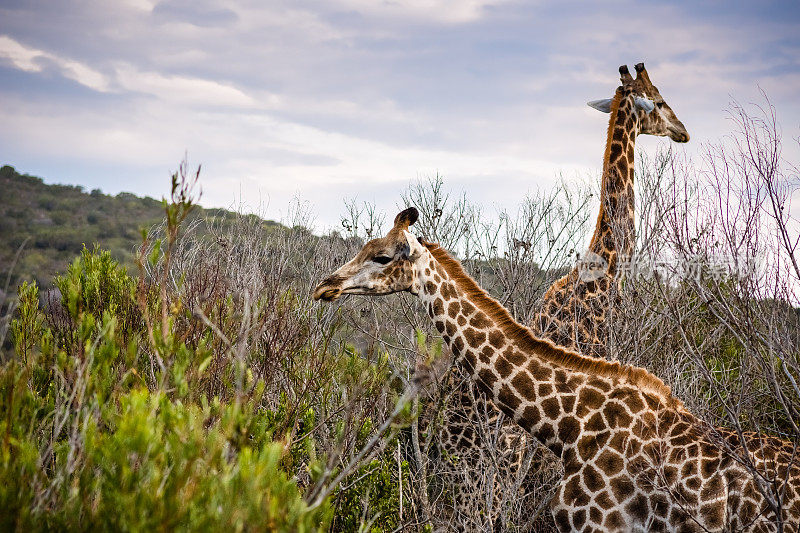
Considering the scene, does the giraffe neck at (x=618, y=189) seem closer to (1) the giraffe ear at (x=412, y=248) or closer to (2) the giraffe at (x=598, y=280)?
(2) the giraffe at (x=598, y=280)

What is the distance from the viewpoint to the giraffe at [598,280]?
6.85 metres

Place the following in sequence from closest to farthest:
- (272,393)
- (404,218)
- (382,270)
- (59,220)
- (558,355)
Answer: (558,355) < (382,270) < (404,218) < (272,393) < (59,220)

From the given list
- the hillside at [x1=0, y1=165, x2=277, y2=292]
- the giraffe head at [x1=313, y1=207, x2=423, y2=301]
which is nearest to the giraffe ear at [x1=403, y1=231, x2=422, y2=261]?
the giraffe head at [x1=313, y1=207, x2=423, y2=301]

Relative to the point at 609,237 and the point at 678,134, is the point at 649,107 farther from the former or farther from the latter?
the point at 609,237

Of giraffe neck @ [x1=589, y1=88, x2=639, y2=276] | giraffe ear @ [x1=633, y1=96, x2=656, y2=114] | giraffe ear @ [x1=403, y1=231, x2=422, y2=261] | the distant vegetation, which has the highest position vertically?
giraffe ear @ [x1=633, y1=96, x2=656, y2=114]

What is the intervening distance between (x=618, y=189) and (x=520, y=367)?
400 centimetres

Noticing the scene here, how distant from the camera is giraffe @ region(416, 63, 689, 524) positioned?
6852 mm

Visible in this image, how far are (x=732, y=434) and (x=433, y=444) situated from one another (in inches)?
135

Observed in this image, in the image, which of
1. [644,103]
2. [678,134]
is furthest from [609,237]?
[678,134]

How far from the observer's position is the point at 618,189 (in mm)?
7980

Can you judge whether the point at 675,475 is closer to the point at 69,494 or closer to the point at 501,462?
the point at 501,462

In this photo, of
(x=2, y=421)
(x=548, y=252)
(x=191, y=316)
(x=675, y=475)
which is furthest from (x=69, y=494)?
(x=548, y=252)

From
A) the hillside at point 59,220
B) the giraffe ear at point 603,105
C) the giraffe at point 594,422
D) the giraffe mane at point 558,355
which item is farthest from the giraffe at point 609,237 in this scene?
the hillside at point 59,220

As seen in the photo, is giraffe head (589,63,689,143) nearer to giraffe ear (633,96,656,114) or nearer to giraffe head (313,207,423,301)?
giraffe ear (633,96,656,114)
